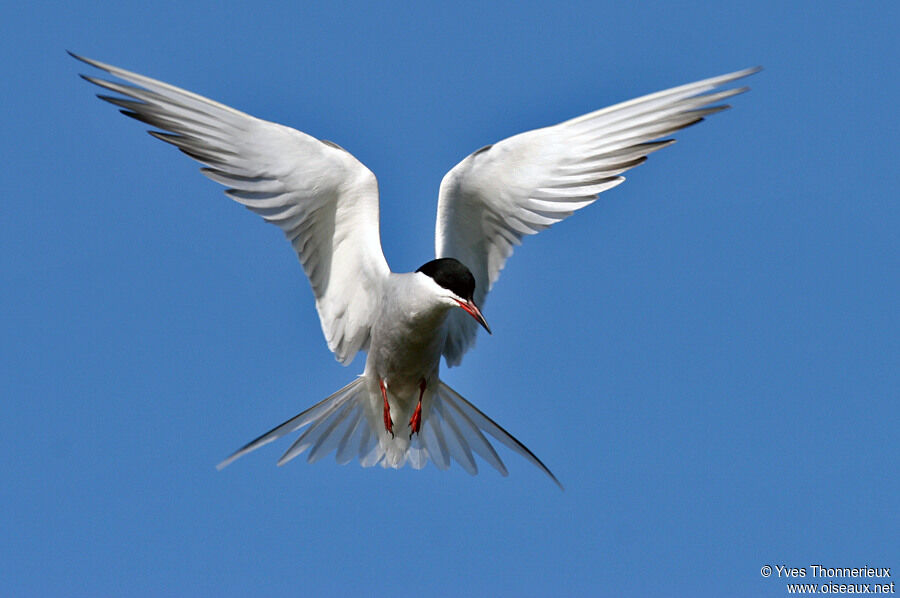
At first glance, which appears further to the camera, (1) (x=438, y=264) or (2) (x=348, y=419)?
(2) (x=348, y=419)

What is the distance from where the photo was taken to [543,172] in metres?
7.41

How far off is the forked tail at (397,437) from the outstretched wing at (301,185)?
372 millimetres

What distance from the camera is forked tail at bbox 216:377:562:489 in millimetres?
7824

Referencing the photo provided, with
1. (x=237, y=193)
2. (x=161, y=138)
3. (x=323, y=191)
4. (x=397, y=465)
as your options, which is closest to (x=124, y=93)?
(x=161, y=138)

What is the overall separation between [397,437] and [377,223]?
1562 millimetres

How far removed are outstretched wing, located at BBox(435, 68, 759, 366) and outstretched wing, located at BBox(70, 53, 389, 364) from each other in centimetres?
54

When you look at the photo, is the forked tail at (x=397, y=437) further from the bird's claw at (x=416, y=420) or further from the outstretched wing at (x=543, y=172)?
the outstretched wing at (x=543, y=172)

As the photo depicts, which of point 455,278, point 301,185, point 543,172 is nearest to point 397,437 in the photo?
point 455,278

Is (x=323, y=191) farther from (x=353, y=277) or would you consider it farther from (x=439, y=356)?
(x=439, y=356)

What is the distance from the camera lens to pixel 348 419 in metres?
8.01

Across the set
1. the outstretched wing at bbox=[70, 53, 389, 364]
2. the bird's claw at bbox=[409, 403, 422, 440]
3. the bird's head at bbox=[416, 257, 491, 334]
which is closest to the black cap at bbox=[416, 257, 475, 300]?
the bird's head at bbox=[416, 257, 491, 334]

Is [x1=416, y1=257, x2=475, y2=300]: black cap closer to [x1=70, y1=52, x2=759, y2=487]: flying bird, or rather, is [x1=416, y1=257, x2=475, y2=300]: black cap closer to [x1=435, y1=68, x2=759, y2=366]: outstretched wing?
[x1=70, y1=52, x2=759, y2=487]: flying bird

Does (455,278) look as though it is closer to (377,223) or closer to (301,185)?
(377,223)

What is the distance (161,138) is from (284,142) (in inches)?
29.9
